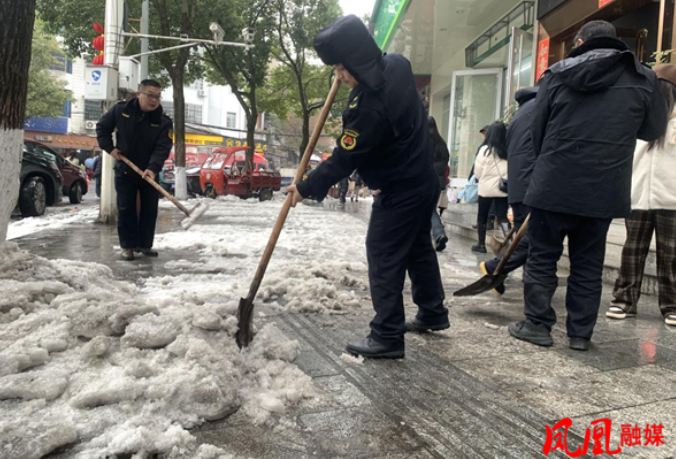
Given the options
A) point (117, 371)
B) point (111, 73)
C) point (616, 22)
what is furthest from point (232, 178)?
point (117, 371)

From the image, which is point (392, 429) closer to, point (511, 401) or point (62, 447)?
point (511, 401)

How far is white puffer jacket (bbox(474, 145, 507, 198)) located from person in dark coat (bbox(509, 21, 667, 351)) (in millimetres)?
3501

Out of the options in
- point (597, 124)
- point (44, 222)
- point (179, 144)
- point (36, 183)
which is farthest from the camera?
point (179, 144)

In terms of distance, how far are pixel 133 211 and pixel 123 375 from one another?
413 centimetres

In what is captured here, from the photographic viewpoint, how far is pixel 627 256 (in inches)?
169

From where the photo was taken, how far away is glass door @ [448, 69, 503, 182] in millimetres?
15172

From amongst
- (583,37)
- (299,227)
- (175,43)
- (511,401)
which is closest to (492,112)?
(299,227)

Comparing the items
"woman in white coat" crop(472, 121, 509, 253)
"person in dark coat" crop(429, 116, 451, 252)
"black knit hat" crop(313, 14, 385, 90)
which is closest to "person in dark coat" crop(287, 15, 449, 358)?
"black knit hat" crop(313, 14, 385, 90)

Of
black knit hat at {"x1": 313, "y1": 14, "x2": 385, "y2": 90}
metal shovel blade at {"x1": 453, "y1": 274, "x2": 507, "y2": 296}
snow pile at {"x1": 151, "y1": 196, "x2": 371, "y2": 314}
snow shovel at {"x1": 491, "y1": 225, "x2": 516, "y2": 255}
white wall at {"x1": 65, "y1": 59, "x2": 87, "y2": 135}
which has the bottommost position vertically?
snow pile at {"x1": 151, "y1": 196, "x2": 371, "y2": 314}

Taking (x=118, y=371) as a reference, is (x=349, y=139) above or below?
above

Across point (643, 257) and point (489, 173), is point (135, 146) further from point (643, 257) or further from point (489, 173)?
point (643, 257)

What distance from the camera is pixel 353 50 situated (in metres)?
2.76

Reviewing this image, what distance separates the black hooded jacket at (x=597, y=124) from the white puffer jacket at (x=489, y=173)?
11.7ft

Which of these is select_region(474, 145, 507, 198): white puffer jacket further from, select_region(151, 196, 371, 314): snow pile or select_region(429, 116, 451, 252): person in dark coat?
select_region(151, 196, 371, 314): snow pile
